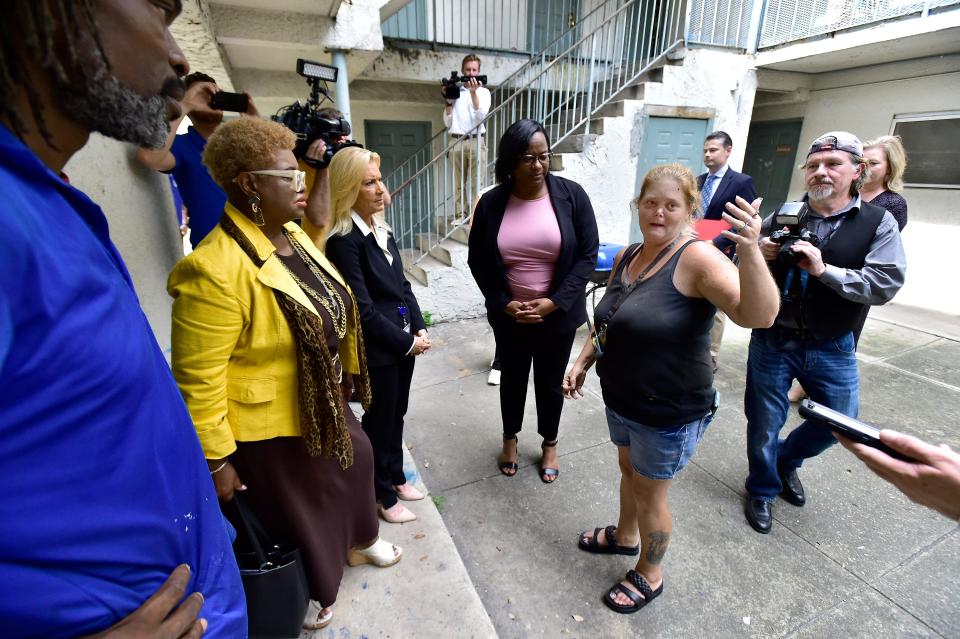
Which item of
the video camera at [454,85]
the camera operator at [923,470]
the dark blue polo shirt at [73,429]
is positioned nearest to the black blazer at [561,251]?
the camera operator at [923,470]

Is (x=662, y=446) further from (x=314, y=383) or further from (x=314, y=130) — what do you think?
(x=314, y=130)

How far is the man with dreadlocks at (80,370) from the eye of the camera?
61 centimetres

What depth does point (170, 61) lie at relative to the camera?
0.85 meters

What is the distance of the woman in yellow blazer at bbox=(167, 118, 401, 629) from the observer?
1.39 m

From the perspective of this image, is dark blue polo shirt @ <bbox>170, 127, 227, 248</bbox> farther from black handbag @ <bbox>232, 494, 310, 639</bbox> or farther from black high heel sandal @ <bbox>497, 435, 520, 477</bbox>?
black high heel sandal @ <bbox>497, 435, 520, 477</bbox>

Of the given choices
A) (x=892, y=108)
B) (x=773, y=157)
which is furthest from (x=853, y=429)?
(x=773, y=157)

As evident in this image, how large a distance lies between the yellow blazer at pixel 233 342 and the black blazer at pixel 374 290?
0.61 metres

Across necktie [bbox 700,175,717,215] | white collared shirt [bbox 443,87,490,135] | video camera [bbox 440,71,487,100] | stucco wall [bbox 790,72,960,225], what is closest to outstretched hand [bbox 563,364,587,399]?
necktie [bbox 700,175,717,215]

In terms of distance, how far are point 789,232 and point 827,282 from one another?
0.94ft

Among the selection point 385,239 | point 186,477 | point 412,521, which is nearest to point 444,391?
point 412,521

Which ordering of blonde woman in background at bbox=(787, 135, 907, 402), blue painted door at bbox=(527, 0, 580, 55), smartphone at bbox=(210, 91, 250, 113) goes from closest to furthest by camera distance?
smartphone at bbox=(210, 91, 250, 113) < blonde woman in background at bbox=(787, 135, 907, 402) < blue painted door at bbox=(527, 0, 580, 55)

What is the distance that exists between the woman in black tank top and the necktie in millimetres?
2664

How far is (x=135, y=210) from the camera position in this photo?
6.64 ft

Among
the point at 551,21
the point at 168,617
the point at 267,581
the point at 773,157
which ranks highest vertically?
the point at 551,21
